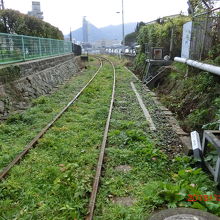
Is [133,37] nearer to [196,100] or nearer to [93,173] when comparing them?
[196,100]

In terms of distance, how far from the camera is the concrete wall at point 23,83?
7.61m

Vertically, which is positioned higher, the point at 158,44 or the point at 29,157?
the point at 158,44

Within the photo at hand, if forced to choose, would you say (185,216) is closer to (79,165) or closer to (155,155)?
(155,155)

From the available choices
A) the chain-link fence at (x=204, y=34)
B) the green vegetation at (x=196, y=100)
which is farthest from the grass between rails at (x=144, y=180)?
the chain-link fence at (x=204, y=34)

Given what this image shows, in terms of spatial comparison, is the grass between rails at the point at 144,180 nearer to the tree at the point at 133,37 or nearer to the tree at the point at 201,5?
the tree at the point at 201,5

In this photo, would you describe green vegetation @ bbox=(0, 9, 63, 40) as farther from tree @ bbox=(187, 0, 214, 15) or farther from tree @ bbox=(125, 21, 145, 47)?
tree @ bbox=(125, 21, 145, 47)

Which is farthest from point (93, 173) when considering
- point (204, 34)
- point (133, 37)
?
point (133, 37)

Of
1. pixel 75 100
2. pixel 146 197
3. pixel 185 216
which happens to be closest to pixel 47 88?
pixel 75 100

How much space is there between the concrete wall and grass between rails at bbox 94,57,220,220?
405 centimetres

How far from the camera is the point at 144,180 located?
3775mm

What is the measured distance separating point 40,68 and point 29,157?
7.89 metres

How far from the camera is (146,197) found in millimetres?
3217

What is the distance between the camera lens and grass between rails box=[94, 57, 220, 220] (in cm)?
302

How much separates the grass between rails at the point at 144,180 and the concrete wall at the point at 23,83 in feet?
13.3
